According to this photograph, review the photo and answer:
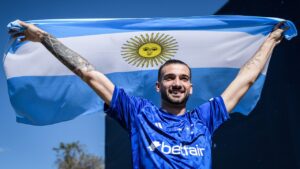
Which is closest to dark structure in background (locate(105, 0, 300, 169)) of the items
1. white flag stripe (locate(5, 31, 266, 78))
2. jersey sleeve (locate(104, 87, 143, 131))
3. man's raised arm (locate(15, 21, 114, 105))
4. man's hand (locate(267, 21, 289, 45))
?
white flag stripe (locate(5, 31, 266, 78))

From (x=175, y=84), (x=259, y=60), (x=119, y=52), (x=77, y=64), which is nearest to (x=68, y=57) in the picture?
(x=77, y=64)

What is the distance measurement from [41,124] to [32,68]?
2.46 feet

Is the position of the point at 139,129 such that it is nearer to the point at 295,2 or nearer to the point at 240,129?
the point at 295,2

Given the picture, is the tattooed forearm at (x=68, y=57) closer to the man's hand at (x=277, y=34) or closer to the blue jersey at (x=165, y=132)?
the blue jersey at (x=165, y=132)

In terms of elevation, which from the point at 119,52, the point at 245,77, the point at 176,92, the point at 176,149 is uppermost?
the point at 119,52

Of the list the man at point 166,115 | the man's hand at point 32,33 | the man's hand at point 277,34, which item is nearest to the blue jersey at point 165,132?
the man at point 166,115

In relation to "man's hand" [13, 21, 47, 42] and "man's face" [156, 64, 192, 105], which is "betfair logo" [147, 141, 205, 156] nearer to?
"man's face" [156, 64, 192, 105]

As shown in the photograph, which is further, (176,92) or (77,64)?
(77,64)

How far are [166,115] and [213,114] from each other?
0.44m

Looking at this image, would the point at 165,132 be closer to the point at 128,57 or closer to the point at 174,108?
the point at 174,108

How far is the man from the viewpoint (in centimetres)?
305

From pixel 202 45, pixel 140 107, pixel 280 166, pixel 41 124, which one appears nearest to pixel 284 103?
pixel 280 166

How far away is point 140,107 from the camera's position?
3379 millimetres

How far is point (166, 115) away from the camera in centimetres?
332
